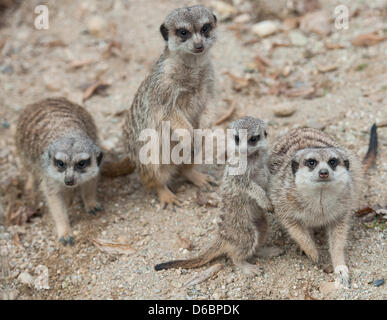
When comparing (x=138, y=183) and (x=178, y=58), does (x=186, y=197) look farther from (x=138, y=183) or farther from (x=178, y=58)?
(x=178, y=58)

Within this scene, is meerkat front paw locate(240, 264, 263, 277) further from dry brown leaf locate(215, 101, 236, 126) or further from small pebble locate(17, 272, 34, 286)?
dry brown leaf locate(215, 101, 236, 126)

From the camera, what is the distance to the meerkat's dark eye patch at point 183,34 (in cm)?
337

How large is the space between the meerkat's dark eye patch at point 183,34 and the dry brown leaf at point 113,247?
1.44m

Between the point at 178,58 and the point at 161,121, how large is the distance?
49 centimetres

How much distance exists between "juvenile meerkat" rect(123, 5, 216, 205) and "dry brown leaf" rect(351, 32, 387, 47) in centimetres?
176

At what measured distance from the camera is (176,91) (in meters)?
3.63

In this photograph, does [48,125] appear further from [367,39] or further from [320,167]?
[367,39]

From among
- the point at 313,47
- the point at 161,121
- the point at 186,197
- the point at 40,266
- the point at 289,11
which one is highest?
the point at 289,11

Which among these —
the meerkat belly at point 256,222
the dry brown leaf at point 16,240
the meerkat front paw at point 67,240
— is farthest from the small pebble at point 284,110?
the dry brown leaf at point 16,240

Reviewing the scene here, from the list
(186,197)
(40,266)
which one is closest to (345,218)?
(186,197)

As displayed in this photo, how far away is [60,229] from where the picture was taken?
146 inches

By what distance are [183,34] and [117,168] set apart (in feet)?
4.26
